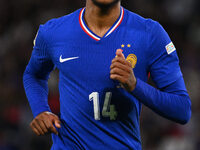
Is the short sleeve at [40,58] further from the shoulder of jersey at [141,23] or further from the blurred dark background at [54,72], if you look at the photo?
the blurred dark background at [54,72]

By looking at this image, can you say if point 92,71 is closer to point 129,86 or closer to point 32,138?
point 129,86

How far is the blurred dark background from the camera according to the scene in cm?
700

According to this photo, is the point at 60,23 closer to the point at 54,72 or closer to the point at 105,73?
the point at 105,73

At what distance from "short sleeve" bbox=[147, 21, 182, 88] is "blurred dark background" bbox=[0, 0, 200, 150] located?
14.7ft

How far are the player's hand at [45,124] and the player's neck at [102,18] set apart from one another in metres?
0.58

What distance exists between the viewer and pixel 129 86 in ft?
7.36

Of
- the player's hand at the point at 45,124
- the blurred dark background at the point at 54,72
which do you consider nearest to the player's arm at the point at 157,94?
the player's hand at the point at 45,124

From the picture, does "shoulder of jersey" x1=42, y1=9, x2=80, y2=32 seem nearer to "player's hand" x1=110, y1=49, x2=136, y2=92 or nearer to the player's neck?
the player's neck

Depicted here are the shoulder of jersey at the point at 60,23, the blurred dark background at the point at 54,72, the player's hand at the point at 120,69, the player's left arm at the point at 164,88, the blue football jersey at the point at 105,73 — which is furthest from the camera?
the blurred dark background at the point at 54,72

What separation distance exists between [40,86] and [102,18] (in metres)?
0.70

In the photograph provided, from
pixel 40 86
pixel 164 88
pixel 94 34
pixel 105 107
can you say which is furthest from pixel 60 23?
pixel 164 88

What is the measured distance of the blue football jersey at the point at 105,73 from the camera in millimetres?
2459

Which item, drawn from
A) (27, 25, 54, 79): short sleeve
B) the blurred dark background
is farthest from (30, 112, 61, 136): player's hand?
the blurred dark background

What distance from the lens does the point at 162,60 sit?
2.44m
